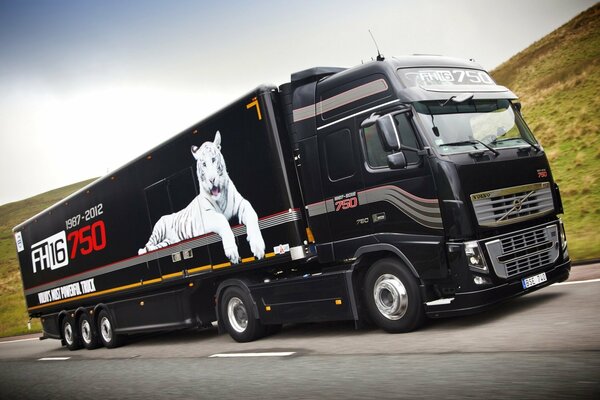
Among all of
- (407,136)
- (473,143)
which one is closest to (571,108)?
(473,143)

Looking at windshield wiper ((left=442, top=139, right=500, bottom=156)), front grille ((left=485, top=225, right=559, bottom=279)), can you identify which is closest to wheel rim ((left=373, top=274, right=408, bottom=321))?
front grille ((left=485, top=225, right=559, bottom=279))

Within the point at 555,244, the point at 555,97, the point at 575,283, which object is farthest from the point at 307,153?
the point at 555,97

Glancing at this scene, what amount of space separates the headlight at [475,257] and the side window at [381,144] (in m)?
1.20

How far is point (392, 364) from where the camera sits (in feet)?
21.4

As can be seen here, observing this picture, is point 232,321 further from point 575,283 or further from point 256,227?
point 575,283

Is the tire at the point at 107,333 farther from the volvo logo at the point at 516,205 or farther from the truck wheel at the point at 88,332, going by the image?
the volvo logo at the point at 516,205

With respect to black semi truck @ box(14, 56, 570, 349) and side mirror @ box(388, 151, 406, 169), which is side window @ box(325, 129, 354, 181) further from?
side mirror @ box(388, 151, 406, 169)

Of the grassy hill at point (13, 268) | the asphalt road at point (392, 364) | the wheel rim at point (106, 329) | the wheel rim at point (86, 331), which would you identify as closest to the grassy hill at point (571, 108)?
the asphalt road at point (392, 364)

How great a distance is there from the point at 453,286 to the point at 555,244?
5.77 ft

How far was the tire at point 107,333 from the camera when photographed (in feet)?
47.6

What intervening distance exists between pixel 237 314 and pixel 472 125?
5.07 meters

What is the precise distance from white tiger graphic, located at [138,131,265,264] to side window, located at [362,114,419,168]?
234 cm

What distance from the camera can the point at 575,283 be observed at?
968 centimetres

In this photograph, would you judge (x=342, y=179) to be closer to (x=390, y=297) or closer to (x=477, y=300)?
(x=390, y=297)
